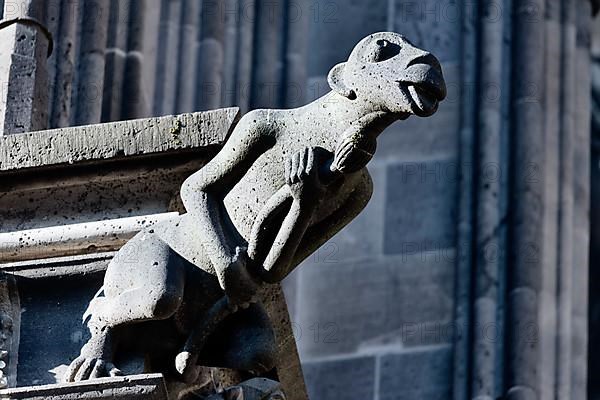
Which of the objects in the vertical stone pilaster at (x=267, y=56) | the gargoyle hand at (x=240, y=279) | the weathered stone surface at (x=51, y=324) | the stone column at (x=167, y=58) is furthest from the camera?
the vertical stone pilaster at (x=267, y=56)

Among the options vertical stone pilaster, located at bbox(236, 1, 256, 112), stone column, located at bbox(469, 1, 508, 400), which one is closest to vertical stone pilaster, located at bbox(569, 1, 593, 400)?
stone column, located at bbox(469, 1, 508, 400)

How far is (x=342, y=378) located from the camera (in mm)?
9312

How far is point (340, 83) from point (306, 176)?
20 cm

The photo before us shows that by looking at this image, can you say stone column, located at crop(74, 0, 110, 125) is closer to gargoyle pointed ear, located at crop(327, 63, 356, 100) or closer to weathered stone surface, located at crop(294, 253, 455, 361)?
weathered stone surface, located at crop(294, 253, 455, 361)

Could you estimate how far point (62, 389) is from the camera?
6.52m

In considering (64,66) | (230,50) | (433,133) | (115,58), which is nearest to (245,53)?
(230,50)

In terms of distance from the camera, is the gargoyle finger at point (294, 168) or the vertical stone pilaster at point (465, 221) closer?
the gargoyle finger at point (294, 168)

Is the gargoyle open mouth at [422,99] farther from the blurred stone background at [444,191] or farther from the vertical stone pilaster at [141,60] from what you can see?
the blurred stone background at [444,191]

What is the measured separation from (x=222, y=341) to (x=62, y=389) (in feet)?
1.30

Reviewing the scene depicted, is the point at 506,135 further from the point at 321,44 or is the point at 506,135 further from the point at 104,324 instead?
the point at 104,324

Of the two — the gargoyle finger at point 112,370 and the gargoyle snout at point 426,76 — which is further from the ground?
the gargoyle snout at point 426,76

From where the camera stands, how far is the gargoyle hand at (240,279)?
261 inches

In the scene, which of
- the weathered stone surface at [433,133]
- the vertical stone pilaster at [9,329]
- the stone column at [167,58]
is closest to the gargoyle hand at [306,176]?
the vertical stone pilaster at [9,329]

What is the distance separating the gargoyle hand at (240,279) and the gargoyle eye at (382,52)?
1.53 ft
